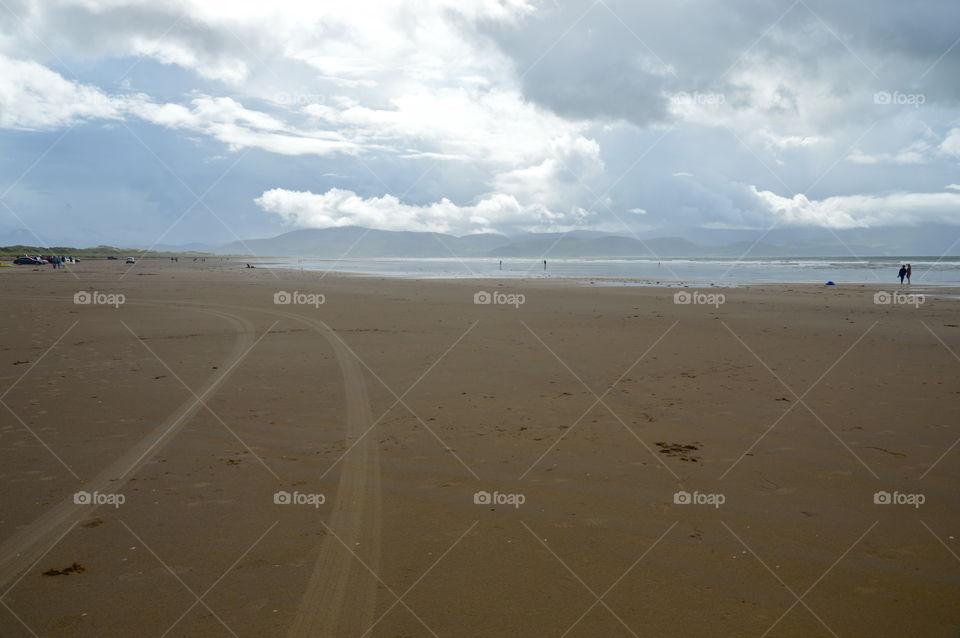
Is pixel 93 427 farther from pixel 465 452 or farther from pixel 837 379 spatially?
pixel 837 379

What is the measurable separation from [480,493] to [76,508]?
4.10 meters

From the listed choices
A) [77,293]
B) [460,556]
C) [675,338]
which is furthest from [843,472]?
[77,293]

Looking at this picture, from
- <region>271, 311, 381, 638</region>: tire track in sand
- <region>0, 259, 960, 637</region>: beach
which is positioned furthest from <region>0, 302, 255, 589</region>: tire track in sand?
<region>271, 311, 381, 638</region>: tire track in sand

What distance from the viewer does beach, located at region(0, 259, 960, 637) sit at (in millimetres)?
4121

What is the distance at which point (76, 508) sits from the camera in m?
5.67

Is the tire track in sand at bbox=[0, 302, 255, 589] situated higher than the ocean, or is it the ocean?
the ocean

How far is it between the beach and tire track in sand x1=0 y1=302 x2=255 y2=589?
0.03m

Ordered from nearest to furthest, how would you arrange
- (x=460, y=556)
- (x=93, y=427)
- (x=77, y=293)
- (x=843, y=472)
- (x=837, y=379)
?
1. (x=460, y=556)
2. (x=843, y=472)
3. (x=93, y=427)
4. (x=837, y=379)
5. (x=77, y=293)

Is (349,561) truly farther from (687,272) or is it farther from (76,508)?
(687,272)

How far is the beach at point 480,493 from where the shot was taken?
162 inches

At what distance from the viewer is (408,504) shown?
5816mm

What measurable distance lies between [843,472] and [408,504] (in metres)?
5.04

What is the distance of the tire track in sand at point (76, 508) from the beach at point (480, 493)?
33 mm

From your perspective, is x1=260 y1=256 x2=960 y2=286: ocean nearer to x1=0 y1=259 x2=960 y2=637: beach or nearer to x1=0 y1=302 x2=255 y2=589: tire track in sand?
x1=0 y1=259 x2=960 y2=637: beach
